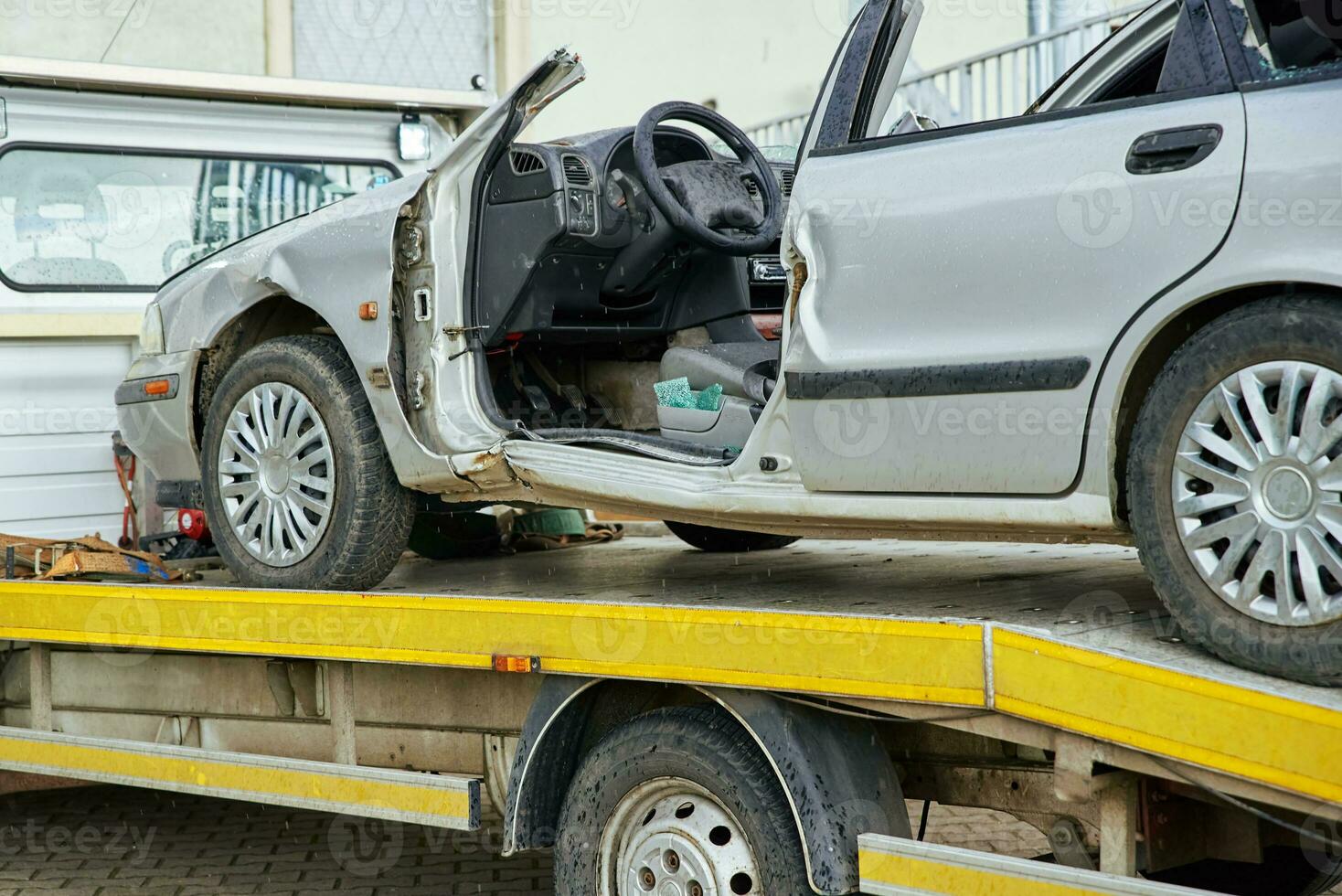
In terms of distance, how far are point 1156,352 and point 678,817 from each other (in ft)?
4.86

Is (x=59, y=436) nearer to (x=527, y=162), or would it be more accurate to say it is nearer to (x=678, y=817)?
(x=527, y=162)

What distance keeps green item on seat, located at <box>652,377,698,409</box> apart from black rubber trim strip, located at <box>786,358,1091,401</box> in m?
0.84

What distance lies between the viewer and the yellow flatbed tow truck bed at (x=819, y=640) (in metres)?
2.65

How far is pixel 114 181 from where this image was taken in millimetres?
5867

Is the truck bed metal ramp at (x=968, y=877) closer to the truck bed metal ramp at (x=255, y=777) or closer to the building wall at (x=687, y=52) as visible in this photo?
the truck bed metal ramp at (x=255, y=777)

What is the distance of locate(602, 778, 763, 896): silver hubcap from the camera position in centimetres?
339

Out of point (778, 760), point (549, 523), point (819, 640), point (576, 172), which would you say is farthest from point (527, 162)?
point (778, 760)

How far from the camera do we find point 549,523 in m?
5.82

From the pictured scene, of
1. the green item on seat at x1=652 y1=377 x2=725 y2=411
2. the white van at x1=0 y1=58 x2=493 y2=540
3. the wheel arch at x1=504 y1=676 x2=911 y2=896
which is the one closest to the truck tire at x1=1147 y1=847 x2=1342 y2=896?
the wheel arch at x1=504 y1=676 x2=911 y2=896

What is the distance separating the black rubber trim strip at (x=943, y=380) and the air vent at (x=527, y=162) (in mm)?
1221

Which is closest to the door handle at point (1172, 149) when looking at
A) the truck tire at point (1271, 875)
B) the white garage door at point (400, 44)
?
the truck tire at point (1271, 875)

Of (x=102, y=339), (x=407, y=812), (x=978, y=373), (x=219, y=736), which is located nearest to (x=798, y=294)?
(x=978, y=373)

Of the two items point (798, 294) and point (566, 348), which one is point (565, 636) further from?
point (566, 348)

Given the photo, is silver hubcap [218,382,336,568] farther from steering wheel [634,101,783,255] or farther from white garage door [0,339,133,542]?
white garage door [0,339,133,542]
